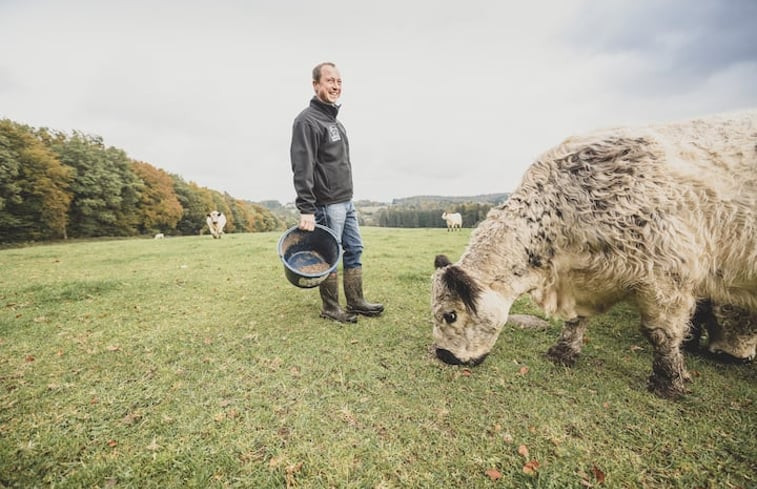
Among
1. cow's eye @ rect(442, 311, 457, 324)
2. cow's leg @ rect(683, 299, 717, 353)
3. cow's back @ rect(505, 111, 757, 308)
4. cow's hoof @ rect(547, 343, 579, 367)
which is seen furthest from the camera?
cow's leg @ rect(683, 299, 717, 353)

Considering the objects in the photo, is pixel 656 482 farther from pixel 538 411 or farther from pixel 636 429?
pixel 538 411

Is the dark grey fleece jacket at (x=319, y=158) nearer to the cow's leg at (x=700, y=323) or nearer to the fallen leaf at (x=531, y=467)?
the fallen leaf at (x=531, y=467)

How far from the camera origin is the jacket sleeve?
14.8 feet

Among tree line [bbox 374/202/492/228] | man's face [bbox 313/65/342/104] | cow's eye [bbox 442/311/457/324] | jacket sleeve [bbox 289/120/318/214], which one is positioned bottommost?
tree line [bbox 374/202/492/228]

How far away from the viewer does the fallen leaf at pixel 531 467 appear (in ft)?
7.50

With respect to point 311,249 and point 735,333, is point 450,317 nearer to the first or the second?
point 311,249

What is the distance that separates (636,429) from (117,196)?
5479cm

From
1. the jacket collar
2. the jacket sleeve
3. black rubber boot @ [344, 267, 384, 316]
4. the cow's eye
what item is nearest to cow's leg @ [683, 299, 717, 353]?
the cow's eye

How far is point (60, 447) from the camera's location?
2.45 meters

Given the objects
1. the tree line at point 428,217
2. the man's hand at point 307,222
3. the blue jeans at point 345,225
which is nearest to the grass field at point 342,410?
the blue jeans at point 345,225

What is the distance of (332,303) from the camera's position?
532 cm

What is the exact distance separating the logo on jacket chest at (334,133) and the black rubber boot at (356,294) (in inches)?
85.8

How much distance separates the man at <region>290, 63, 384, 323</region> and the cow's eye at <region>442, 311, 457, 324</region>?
2.18m

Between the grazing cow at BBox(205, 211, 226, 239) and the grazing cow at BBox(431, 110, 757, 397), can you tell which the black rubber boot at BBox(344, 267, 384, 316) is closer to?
the grazing cow at BBox(431, 110, 757, 397)
